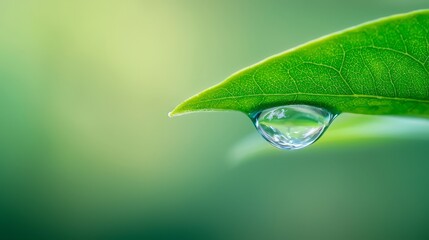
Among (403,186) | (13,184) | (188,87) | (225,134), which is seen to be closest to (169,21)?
(188,87)

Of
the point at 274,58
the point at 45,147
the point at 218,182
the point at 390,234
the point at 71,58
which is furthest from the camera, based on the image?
the point at 71,58

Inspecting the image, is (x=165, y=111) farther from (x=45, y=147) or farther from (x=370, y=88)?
(x=370, y=88)

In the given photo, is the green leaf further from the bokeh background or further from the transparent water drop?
the bokeh background

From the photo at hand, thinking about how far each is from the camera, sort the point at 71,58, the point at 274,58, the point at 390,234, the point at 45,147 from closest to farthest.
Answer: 1. the point at 274,58
2. the point at 390,234
3. the point at 45,147
4. the point at 71,58

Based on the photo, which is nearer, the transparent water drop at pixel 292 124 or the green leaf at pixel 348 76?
the green leaf at pixel 348 76

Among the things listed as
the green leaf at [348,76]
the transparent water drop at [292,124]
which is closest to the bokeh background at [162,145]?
the transparent water drop at [292,124]

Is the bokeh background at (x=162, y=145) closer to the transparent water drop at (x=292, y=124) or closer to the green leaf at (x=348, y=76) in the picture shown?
the transparent water drop at (x=292, y=124)

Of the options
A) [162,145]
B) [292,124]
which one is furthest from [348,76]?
[162,145]
